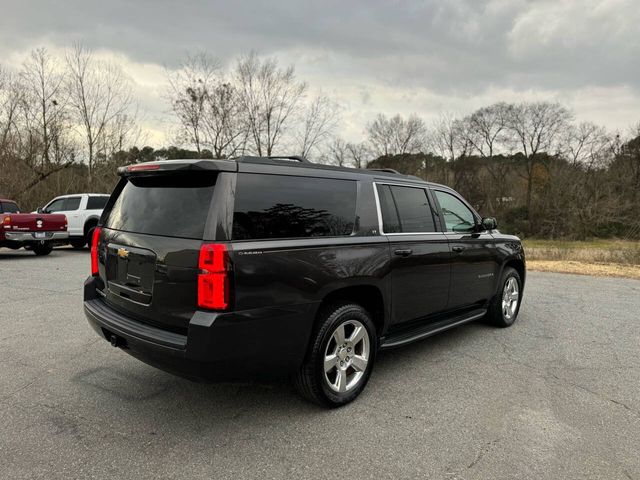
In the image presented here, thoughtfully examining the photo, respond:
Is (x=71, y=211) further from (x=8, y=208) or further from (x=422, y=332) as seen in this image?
(x=422, y=332)

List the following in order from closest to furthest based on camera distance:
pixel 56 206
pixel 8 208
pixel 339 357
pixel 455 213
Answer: pixel 339 357 → pixel 455 213 → pixel 8 208 → pixel 56 206

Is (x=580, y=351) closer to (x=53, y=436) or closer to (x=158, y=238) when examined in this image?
(x=158, y=238)

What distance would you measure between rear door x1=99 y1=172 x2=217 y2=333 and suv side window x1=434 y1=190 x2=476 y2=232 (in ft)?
8.97

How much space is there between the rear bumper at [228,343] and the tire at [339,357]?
0.15 meters

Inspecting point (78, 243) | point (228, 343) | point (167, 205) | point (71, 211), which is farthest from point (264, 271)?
point (78, 243)

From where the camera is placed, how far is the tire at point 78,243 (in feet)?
50.2

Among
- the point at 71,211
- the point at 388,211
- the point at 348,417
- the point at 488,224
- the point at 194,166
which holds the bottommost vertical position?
the point at 348,417

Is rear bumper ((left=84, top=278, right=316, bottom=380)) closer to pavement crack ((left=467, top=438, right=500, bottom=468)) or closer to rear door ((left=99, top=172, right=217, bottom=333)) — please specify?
rear door ((left=99, top=172, right=217, bottom=333))

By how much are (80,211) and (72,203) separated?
45 centimetres

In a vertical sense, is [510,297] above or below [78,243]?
above

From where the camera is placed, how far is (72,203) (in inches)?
588

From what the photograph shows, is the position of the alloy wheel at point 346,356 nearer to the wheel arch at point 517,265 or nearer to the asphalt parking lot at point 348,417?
the asphalt parking lot at point 348,417

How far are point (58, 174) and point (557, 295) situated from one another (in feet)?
86.4

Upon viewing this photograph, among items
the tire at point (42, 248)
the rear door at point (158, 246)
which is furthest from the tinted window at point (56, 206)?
the rear door at point (158, 246)
